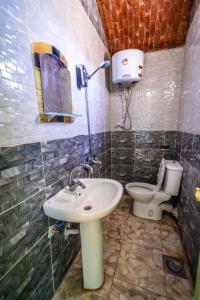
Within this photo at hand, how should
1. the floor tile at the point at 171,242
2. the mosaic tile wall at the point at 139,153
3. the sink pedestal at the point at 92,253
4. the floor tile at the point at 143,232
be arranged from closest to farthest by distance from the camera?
the sink pedestal at the point at 92,253 → the floor tile at the point at 171,242 → the floor tile at the point at 143,232 → the mosaic tile wall at the point at 139,153

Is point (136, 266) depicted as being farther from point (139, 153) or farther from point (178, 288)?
point (139, 153)

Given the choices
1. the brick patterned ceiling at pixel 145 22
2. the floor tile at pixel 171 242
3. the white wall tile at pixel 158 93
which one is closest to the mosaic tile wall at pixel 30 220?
the floor tile at pixel 171 242

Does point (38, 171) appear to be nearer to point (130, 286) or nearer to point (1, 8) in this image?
point (1, 8)

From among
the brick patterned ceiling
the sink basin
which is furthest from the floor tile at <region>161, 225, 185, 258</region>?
the brick patterned ceiling

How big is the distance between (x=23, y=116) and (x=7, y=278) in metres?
0.80

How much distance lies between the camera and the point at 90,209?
0.96m

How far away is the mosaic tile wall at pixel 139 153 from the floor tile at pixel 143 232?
2.45 ft

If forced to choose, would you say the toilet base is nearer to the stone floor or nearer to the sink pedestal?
the stone floor

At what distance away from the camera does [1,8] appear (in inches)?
24.0

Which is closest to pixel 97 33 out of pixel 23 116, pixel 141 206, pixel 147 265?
pixel 23 116

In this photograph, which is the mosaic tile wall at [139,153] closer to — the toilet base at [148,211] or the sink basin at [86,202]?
the toilet base at [148,211]

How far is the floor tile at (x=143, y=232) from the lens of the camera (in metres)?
1.50

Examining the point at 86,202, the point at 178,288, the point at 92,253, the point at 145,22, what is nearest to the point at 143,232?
the point at 178,288

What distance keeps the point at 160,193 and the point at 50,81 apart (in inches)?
68.3
